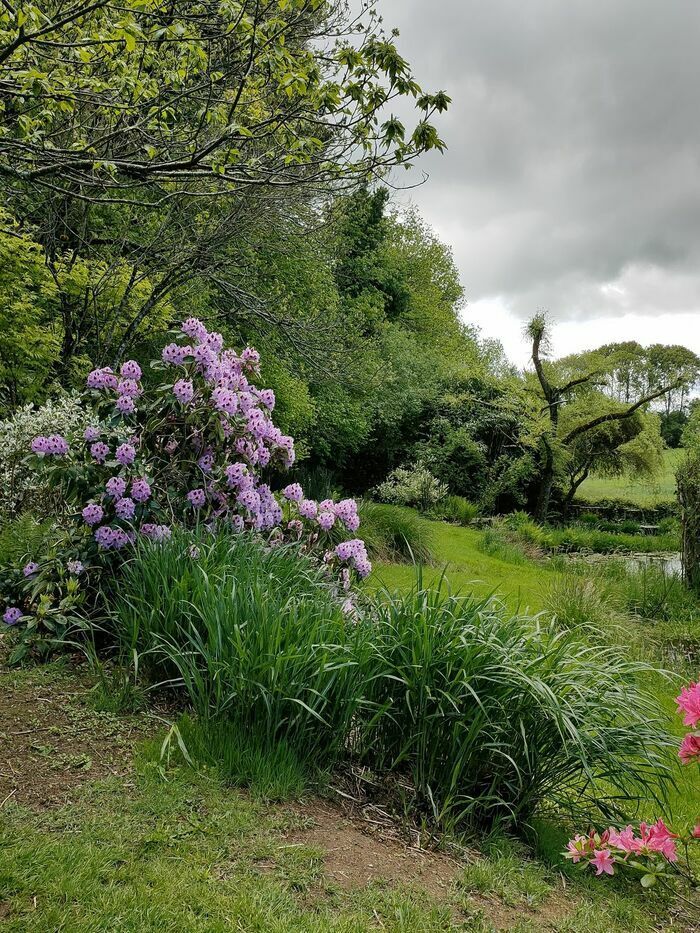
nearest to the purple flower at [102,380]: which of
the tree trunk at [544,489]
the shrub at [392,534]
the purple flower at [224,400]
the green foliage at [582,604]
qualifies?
the purple flower at [224,400]

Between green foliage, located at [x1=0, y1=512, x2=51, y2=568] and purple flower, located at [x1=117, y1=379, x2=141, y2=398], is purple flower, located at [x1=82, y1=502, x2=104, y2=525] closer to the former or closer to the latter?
green foliage, located at [x1=0, y1=512, x2=51, y2=568]

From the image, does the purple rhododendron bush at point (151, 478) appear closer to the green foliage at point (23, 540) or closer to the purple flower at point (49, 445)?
the purple flower at point (49, 445)

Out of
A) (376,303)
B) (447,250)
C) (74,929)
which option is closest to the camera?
(74,929)

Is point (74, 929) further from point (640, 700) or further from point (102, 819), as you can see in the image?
point (640, 700)

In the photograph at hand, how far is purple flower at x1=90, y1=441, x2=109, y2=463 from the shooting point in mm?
4199

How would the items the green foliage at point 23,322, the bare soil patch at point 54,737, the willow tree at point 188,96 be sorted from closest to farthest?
the bare soil patch at point 54,737
the willow tree at point 188,96
the green foliage at point 23,322

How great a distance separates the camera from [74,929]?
1937mm

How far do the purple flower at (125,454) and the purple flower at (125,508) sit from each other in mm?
235

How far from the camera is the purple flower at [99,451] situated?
13.8 ft

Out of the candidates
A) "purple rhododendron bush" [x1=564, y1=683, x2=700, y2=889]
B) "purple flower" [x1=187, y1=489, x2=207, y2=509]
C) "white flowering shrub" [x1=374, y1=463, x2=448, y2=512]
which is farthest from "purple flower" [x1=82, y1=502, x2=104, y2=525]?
"white flowering shrub" [x1=374, y1=463, x2=448, y2=512]

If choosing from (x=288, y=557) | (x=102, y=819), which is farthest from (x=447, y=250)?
(x=102, y=819)

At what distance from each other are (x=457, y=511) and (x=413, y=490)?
1.06 m

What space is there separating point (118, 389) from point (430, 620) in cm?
255

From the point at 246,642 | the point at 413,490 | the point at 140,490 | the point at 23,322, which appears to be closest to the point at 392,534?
the point at 413,490
